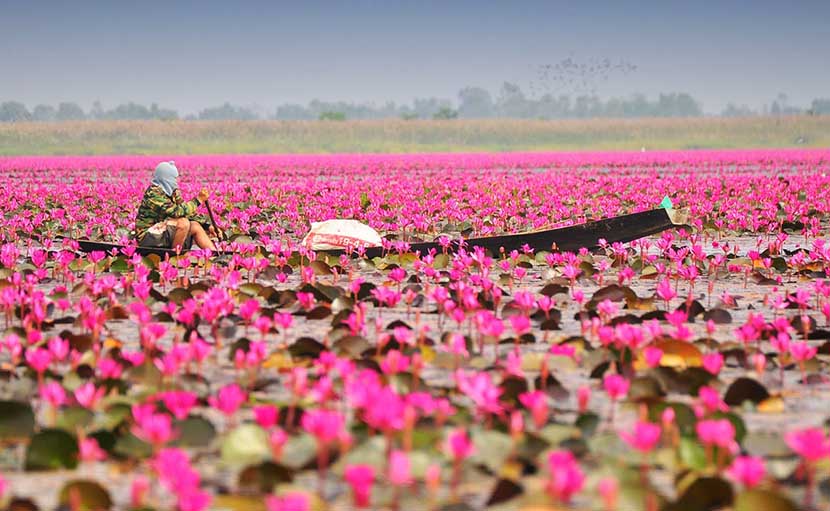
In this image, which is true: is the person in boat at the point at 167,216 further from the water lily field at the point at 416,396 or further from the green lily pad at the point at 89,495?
the green lily pad at the point at 89,495

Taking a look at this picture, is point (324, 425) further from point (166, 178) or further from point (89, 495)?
point (166, 178)

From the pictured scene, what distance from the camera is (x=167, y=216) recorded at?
34.7 feet

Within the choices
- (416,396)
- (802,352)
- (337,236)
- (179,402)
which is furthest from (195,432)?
(337,236)

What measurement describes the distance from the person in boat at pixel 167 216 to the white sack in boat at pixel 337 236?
107cm

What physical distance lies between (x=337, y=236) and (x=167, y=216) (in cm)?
175

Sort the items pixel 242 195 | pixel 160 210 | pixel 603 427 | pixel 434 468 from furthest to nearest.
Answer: pixel 242 195, pixel 160 210, pixel 603 427, pixel 434 468

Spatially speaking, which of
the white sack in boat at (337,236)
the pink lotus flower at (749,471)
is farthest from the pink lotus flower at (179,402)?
the white sack in boat at (337,236)

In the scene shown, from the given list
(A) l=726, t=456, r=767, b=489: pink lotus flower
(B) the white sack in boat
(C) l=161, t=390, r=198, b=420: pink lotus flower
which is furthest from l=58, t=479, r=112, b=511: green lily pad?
(B) the white sack in boat

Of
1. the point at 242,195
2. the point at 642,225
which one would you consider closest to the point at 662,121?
the point at 242,195

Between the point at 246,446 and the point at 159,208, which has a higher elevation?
the point at 159,208

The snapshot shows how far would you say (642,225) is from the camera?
420 inches

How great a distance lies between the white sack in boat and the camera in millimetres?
10555

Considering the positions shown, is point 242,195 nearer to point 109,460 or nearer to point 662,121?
point 109,460

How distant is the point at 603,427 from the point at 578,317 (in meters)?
2.49
